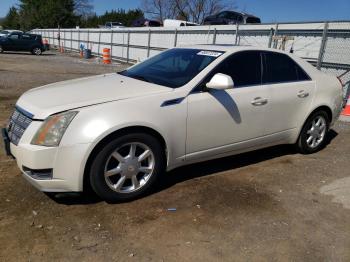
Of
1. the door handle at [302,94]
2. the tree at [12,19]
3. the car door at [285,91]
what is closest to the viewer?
the car door at [285,91]

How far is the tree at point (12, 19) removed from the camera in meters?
76.3

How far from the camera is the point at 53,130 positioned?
11.1 ft

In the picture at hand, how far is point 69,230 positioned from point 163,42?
18434 millimetres

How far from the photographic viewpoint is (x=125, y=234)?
3.27 meters

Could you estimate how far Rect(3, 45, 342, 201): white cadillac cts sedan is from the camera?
11.2 ft

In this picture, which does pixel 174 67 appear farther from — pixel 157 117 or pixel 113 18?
pixel 113 18

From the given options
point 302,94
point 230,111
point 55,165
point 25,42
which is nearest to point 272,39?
point 302,94

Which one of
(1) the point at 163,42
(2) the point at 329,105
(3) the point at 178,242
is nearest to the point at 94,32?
(1) the point at 163,42

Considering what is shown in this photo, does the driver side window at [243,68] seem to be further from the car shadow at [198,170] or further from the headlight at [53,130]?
the headlight at [53,130]

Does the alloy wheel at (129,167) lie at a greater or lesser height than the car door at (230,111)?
lesser

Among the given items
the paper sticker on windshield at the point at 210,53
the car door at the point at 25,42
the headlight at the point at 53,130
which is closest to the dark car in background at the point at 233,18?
the car door at the point at 25,42

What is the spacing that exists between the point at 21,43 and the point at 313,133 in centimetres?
2874

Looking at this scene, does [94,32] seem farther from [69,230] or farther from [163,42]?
[69,230]

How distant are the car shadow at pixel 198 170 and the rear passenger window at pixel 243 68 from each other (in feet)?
3.73
